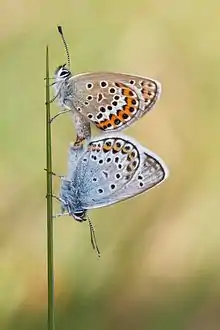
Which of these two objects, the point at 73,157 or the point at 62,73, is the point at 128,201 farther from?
the point at 62,73

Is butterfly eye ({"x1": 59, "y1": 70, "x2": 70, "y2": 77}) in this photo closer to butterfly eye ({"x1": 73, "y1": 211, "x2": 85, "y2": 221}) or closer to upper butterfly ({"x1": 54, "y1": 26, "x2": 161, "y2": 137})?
upper butterfly ({"x1": 54, "y1": 26, "x2": 161, "y2": 137})

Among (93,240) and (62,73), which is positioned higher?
(62,73)

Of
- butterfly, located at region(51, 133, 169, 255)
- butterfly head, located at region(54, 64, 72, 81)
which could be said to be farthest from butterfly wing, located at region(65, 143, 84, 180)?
butterfly head, located at region(54, 64, 72, 81)

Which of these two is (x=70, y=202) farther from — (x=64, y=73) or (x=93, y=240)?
(x=64, y=73)

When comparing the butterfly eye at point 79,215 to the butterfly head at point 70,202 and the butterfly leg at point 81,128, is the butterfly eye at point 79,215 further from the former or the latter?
the butterfly leg at point 81,128

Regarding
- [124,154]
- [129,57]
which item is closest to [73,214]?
[124,154]

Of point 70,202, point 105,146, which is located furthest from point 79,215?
point 105,146

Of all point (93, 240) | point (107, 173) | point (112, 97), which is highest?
point (112, 97)
